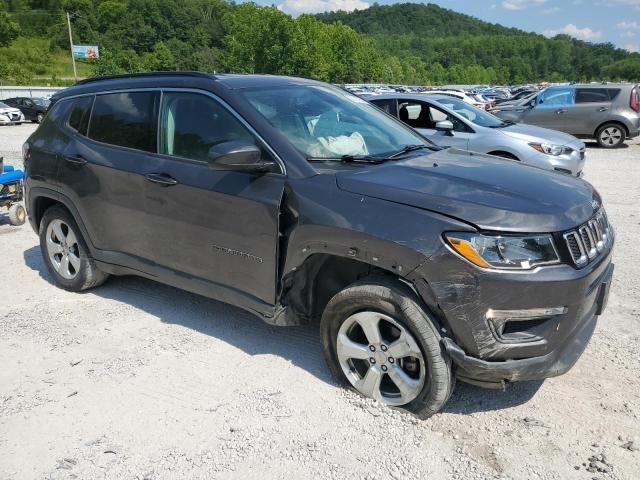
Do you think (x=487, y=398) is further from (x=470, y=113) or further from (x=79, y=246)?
(x=470, y=113)

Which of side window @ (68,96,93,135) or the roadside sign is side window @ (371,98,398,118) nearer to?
side window @ (68,96,93,135)

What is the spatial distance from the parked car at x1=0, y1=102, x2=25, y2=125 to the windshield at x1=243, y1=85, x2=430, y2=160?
27.3 meters

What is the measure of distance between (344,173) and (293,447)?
1516 millimetres

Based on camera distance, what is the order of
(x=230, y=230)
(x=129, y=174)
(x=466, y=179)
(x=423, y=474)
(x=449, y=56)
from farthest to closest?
(x=449, y=56)
(x=129, y=174)
(x=230, y=230)
(x=466, y=179)
(x=423, y=474)

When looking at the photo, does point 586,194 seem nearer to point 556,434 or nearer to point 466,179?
point 466,179

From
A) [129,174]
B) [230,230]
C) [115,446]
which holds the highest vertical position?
[129,174]

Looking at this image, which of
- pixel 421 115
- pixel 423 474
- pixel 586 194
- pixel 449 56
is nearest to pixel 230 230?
pixel 423 474

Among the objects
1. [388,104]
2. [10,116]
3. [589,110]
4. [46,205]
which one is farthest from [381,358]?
[10,116]

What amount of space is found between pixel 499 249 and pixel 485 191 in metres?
0.40

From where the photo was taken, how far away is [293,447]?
9.64 feet

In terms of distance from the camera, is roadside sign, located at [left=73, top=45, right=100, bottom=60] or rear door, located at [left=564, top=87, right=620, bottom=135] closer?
rear door, located at [left=564, top=87, right=620, bottom=135]

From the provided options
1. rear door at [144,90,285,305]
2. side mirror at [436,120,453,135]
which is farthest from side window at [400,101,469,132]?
rear door at [144,90,285,305]

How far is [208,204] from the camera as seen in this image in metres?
3.69

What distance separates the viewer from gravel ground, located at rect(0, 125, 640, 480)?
2805 millimetres
